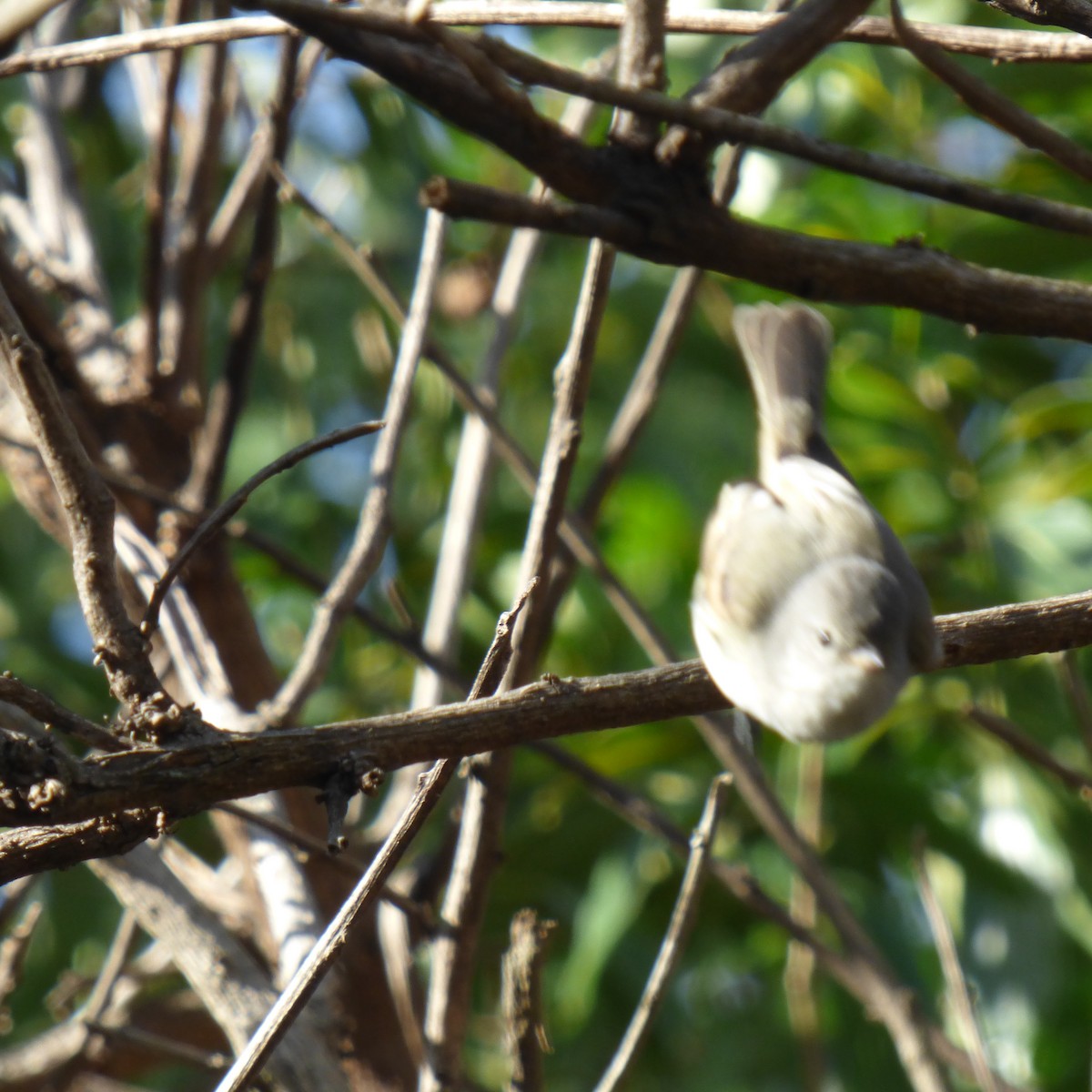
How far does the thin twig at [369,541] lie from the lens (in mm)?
2285

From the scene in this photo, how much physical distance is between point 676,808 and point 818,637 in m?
1.50

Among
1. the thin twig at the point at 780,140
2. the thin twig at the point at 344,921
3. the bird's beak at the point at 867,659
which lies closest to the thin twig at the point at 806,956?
the bird's beak at the point at 867,659

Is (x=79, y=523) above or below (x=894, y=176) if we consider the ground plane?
below

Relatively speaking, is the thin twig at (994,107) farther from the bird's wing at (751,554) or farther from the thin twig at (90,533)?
the thin twig at (90,533)

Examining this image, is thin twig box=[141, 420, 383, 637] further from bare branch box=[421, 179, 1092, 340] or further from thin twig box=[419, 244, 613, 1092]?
thin twig box=[419, 244, 613, 1092]

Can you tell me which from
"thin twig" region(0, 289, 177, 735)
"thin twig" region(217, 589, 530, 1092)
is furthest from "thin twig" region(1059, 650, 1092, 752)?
"thin twig" region(0, 289, 177, 735)

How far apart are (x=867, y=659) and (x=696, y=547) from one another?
1.68m

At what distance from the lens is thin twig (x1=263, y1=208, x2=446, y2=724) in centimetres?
229

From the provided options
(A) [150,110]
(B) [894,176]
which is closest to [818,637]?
(B) [894,176]

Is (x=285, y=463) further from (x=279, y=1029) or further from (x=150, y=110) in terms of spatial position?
(x=150, y=110)

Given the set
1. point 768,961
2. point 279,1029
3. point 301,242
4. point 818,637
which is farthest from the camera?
point 301,242

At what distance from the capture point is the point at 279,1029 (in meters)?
1.56

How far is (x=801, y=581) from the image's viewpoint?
2373mm

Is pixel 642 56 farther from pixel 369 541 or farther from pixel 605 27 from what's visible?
pixel 369 541
